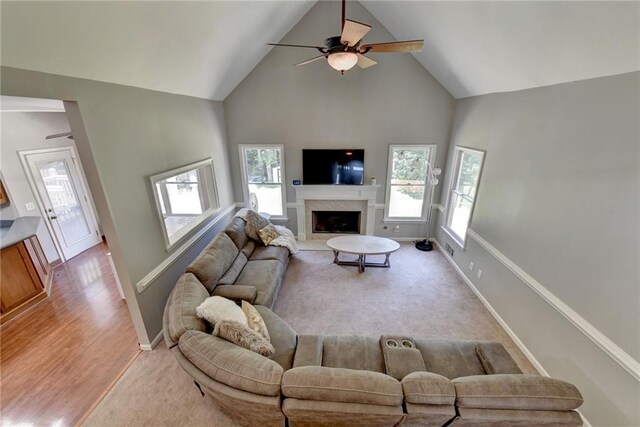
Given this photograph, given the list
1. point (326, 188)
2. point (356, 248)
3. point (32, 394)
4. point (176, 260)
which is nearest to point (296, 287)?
point (356, 248)

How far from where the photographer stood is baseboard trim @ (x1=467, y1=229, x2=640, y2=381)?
1781 millimetres

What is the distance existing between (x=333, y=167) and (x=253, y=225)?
1980 mm

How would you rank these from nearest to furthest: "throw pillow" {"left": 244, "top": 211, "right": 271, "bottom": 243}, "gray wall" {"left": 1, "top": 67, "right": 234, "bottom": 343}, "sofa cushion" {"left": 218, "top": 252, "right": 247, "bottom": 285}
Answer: "gray wall" {"left": 1, "top": 67, "right": 234, "bottom": 343} < "sofa cushion" {"left": 218, "top": 252, "right": 247, "bottom": 285} < "throw pillow" {"left": 244, "top": 211, "right": 271, "bottom": 243}

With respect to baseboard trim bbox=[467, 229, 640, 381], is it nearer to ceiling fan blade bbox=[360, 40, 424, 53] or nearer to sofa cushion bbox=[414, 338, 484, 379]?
sofa cushion bbox=[414, 338, 484, 379]

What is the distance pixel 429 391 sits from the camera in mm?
1558

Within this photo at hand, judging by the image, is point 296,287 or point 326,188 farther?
point 326,188

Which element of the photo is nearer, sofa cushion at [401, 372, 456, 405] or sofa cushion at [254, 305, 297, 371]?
sofa cushion at [401, 372, 456, 405]

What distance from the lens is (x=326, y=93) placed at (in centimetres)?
478

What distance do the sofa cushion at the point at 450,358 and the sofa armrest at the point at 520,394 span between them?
58cm

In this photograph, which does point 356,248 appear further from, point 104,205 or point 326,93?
point 104,205

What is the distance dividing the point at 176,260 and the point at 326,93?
12.5 ft

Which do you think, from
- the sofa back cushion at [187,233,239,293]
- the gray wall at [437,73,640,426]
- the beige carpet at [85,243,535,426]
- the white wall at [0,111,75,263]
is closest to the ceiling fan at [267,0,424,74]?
the gray wall at [437,73,640,426]

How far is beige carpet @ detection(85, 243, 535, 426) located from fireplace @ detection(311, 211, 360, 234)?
2.52ft

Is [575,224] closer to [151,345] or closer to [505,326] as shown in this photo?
[505,326]
